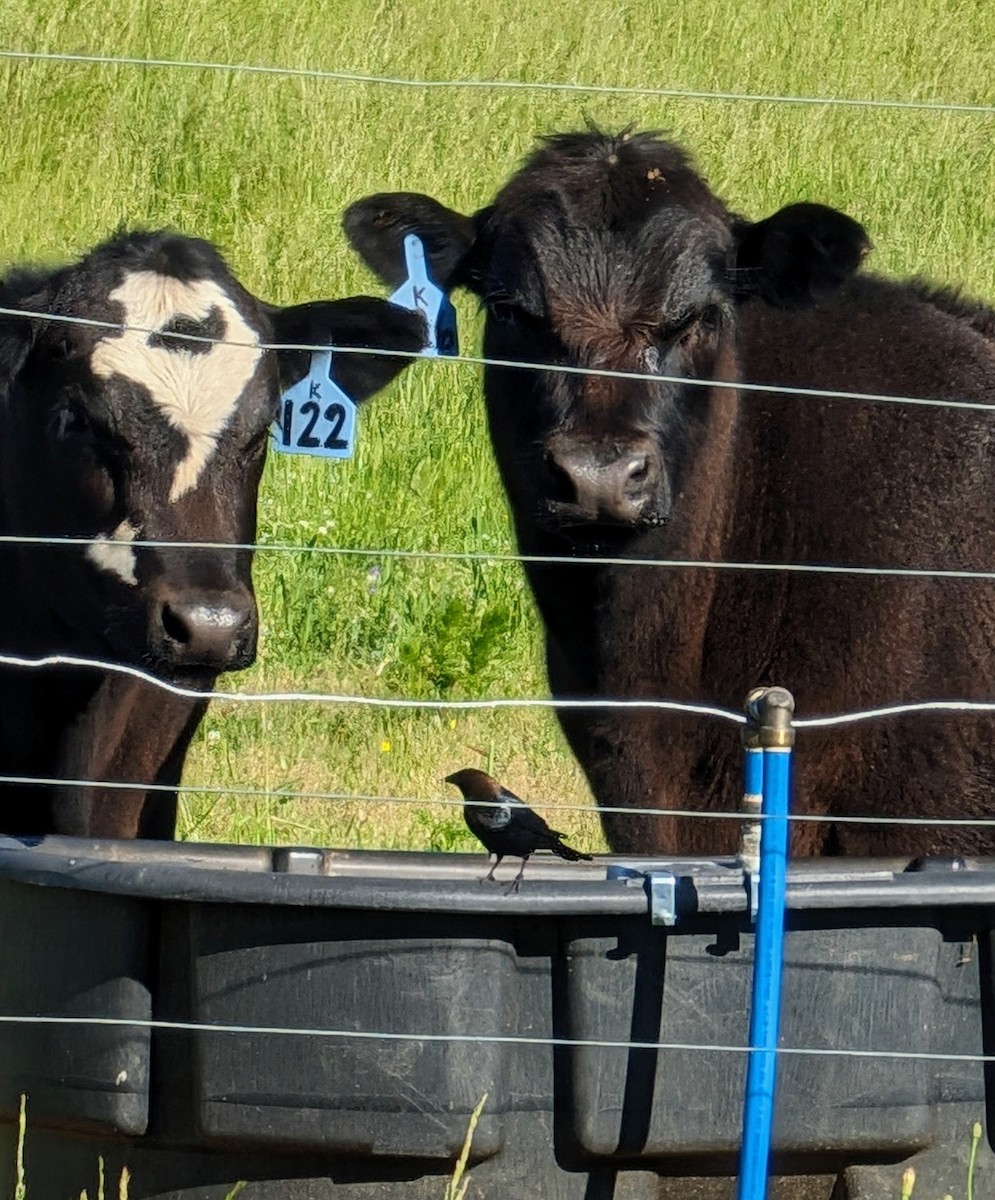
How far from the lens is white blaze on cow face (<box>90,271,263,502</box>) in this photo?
5.08m

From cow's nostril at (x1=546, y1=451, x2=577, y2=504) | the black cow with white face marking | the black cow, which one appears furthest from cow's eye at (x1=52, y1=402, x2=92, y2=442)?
cow's nostril at (x1=546, y1=451, x2=577, y2=504)

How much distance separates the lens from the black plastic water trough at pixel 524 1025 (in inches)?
104

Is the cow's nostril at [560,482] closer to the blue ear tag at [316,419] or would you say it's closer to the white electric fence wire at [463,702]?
the white electric fence wire at [463,702]

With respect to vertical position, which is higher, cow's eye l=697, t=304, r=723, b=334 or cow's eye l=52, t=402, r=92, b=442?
cow's eye l=697, t=304, r=723, b=334

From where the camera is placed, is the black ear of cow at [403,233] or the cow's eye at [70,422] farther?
the black ear of cow at [403,233]

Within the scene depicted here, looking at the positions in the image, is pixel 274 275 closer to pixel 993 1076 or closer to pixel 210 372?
pixel 210 372

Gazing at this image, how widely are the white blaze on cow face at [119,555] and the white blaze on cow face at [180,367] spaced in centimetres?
14

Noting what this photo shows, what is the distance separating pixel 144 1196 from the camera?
9.39 ft

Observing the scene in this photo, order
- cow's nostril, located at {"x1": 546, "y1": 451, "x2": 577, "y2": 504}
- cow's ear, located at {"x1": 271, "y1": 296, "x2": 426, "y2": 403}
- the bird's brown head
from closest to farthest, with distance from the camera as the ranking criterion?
the bird's brown head < cow's nostril, located at {"x1": 546, "y1": 451, "x2": 577, "y2": 504} < cow's ear, located at {"x1": 271, "y1": 296, "x2": 426, "y2": 403}

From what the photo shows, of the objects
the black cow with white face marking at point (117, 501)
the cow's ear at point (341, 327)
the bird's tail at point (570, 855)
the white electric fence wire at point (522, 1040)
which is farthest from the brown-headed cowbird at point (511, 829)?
the cow's ear at point (341, 327)

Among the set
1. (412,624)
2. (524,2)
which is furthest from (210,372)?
(524,2)

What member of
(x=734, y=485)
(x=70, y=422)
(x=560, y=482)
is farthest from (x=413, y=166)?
(x=560, y=482)

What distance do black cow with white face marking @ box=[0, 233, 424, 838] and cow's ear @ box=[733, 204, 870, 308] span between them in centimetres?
135

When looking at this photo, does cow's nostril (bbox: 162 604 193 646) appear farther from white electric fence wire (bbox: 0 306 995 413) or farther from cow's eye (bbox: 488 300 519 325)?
cow's eye (bbox: 488 300 519 325)
